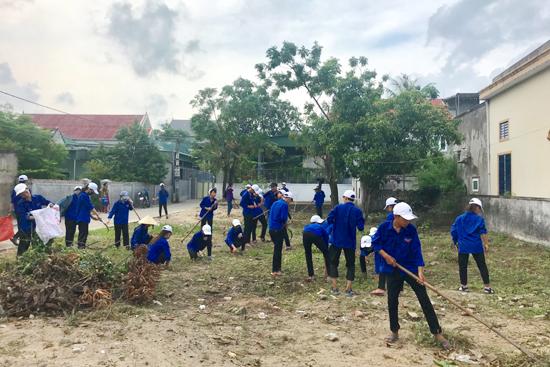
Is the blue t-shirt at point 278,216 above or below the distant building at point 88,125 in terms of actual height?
below

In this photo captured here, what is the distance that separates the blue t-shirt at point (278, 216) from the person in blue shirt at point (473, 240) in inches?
120

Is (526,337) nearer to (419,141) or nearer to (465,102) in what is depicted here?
(419,141)

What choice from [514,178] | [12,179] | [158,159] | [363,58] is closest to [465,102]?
[363,58]

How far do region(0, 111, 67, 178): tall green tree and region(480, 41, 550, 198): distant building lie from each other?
62.8ft

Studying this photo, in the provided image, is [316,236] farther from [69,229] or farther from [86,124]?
[86,124]

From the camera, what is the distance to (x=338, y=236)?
718cm

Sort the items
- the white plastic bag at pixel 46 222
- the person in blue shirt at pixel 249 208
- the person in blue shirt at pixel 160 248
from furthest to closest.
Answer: the person in blue shirt at pixel 249 208 → the white plastic bag at pixel 46 222 → the person in blue shirt at pixel 160 248

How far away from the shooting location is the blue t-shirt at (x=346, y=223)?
23.3 ft

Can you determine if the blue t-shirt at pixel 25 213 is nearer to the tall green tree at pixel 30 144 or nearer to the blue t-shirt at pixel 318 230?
the blue t-shirt at pixel 318 230

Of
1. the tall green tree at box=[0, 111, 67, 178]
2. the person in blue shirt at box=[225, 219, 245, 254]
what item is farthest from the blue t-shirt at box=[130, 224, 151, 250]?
the tall green tree at box=[0, 111, 67, 178]

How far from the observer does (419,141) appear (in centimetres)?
1678

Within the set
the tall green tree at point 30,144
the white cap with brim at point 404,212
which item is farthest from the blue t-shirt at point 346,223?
the tall green tree at point 30,144

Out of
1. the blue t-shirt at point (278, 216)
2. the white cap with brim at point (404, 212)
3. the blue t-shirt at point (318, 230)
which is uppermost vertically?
the white cap with brim at point (404, 212)

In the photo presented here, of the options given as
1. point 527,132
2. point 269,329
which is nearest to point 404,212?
point 269,329
